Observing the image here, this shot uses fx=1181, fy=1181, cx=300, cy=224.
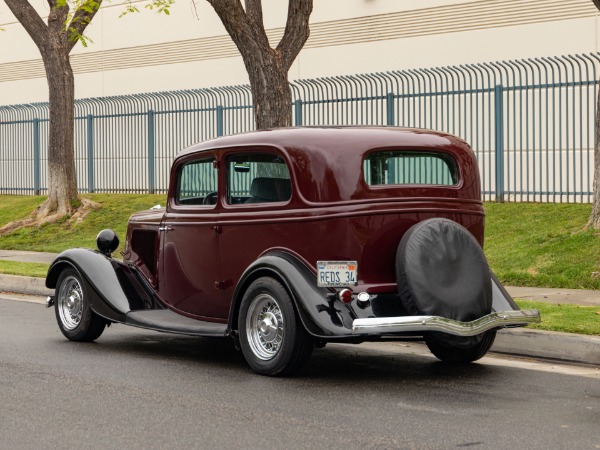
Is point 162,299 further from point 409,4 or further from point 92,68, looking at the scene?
point 92,68

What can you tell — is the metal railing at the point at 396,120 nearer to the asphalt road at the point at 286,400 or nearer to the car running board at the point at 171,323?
the asphalt road at the point at 286,400

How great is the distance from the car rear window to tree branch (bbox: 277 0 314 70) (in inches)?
287

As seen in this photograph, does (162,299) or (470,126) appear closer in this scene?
(162,299)

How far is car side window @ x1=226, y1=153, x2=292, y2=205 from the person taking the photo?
8.95 metres

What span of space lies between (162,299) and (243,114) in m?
15.6

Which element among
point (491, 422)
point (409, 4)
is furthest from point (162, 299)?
point (409, 4)

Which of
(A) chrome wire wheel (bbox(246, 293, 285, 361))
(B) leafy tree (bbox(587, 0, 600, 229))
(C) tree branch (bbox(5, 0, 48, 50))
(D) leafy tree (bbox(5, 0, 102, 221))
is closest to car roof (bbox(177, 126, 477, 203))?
(A) chrome wire wheel (bbox(246, 293, 285, 361))

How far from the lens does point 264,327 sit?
340 inches

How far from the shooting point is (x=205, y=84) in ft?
100

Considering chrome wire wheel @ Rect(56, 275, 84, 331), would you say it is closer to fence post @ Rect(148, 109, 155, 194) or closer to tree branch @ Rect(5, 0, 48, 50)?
tree branch @ Rect(5, 0, 48, 50)

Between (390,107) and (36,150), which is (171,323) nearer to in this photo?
(390,107)

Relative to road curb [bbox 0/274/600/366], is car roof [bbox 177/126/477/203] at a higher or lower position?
higher

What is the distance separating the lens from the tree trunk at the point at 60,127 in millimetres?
23719

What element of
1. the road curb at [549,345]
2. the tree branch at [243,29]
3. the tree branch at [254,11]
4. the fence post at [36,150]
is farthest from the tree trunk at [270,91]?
the fence post at [36,150]
